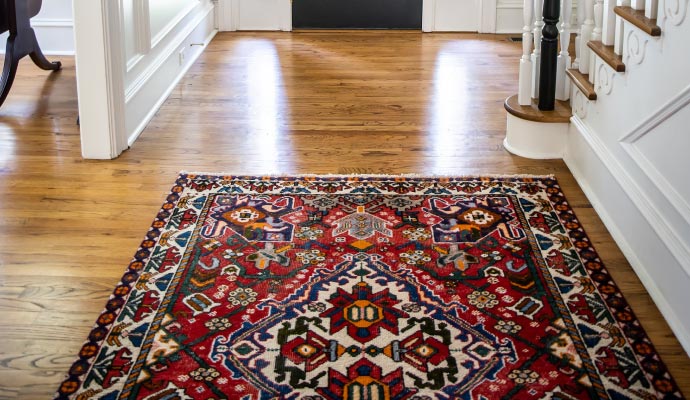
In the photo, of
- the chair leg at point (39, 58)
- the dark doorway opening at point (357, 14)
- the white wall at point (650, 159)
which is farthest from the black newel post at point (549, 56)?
the chair leg at point (39, 58)

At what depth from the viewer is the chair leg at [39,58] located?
525 cm

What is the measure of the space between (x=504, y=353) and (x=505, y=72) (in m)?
3.42

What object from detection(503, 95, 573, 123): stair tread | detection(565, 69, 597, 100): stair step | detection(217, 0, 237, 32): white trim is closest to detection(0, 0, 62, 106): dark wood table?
detection(217, 0, 237, 32): white trim

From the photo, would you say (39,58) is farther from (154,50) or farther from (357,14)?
(357,14)

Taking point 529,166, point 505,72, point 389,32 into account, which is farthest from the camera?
point 389,32

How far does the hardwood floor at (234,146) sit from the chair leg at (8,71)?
11cm

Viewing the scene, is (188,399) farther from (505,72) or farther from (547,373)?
(505,72)

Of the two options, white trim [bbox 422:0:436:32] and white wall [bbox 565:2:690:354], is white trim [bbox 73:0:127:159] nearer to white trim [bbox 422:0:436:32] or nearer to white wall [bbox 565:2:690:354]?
white wall [bbox 565:2:690:354]

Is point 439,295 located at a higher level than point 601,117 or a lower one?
lower

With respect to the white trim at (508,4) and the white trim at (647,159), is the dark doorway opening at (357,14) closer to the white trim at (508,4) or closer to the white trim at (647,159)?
the white trim at (508,4)

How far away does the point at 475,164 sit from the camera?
4137 millimetres

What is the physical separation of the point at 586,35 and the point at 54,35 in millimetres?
3678

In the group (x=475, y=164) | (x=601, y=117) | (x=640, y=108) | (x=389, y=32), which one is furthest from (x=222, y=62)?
(x=640, y=108)

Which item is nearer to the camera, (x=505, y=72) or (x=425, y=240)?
(x=425, y=240)
